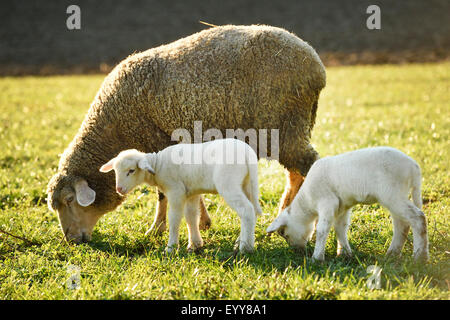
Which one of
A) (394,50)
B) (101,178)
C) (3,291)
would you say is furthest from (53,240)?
(394,50)

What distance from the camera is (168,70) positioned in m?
5.04

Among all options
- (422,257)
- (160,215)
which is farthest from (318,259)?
(160,215)

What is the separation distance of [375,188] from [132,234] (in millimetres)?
2437

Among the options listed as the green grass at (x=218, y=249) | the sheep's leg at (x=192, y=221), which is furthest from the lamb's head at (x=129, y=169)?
the green grass at (x=218, y=249)

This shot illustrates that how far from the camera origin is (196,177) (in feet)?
14.3

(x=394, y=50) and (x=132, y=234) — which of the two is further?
(x=394, y=50)

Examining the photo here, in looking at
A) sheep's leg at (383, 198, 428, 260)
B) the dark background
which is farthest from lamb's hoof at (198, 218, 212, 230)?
the dark background

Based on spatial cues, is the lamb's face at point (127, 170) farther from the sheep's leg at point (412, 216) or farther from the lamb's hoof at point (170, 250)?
the sheep's leg at point (412, 216)

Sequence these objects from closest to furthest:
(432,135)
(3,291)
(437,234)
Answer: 1. (3,291)
2. (437,234)
3. (432,135)

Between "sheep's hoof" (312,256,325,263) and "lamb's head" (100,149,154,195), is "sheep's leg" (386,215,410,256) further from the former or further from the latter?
"lamb's head" (100,149,154,195)

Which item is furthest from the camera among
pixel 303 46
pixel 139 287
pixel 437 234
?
pixel 303 46

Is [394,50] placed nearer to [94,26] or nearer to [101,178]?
[94,26]

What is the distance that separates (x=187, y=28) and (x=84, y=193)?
20887 mm

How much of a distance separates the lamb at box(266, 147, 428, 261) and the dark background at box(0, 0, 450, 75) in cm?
1557
